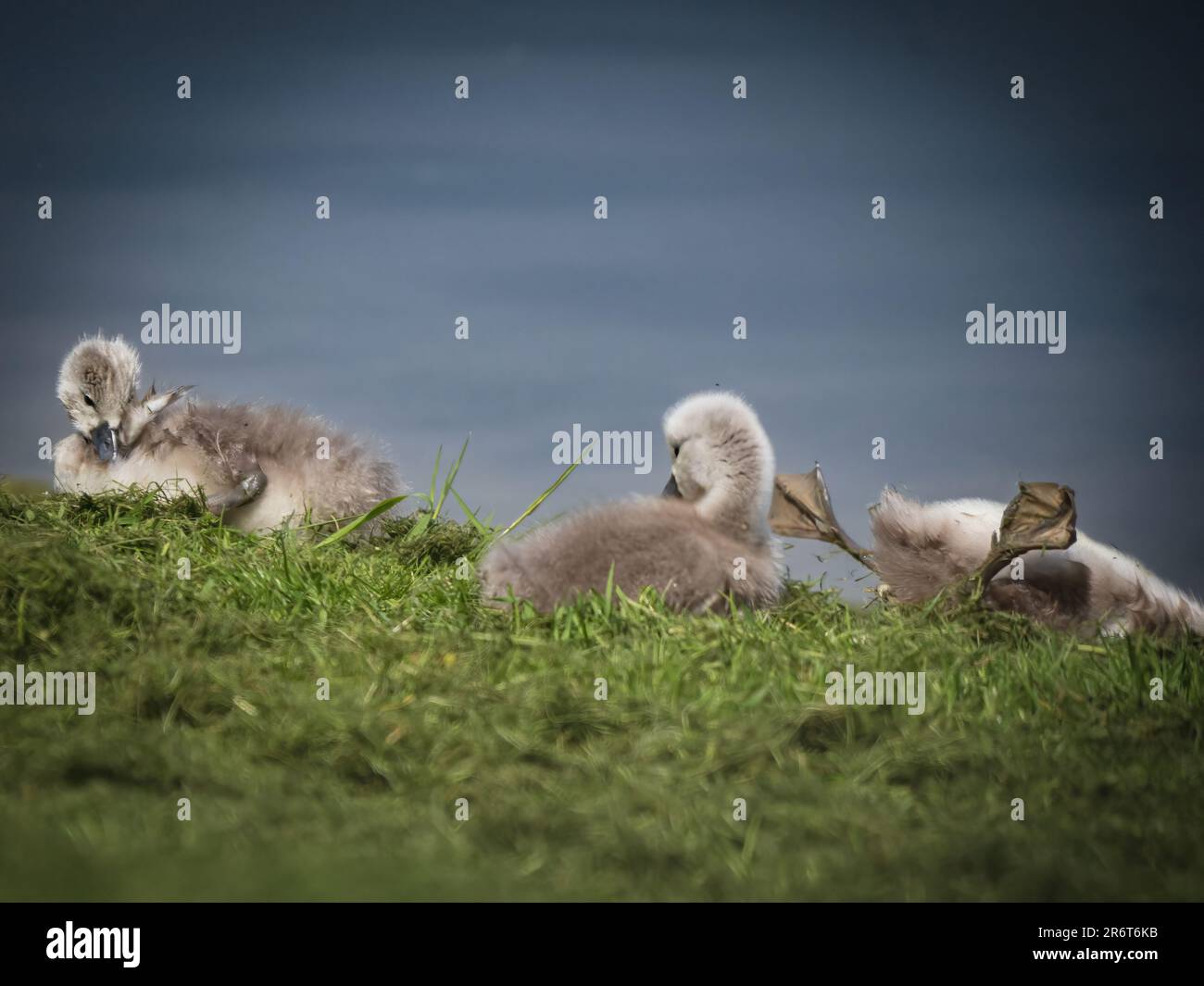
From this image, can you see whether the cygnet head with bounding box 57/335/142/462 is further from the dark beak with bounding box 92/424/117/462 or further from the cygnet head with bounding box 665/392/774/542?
the cygnet head with bounding box 665/392/774/542

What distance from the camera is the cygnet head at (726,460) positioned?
3342 mm

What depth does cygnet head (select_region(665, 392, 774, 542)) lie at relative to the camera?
132 inches

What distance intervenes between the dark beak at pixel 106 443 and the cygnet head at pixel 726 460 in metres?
2.29

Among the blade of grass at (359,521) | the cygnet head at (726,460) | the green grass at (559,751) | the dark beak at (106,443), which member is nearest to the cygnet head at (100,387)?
the dark beak at (106,443)

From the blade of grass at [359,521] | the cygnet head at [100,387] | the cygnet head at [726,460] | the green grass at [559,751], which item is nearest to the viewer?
the green grass at [559,751]

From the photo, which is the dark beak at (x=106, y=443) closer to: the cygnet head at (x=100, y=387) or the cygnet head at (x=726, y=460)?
the cygnet head at (x=100, y=387)

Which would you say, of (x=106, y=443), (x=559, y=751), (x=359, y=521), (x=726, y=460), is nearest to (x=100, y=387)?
(x=106, y=443)

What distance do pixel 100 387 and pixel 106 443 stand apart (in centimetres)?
21

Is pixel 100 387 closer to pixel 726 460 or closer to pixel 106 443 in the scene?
pixel 106 443

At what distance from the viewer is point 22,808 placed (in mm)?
2051

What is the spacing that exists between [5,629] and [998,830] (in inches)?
89.7

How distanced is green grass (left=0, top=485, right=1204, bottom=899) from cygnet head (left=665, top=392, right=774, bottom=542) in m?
0.32

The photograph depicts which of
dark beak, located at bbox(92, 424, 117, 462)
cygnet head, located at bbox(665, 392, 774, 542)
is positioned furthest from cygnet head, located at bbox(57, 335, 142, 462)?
cygnet head, located at bbox(665, 392, 774, 542)

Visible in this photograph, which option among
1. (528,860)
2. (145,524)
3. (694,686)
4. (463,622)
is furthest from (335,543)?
(528,860)
